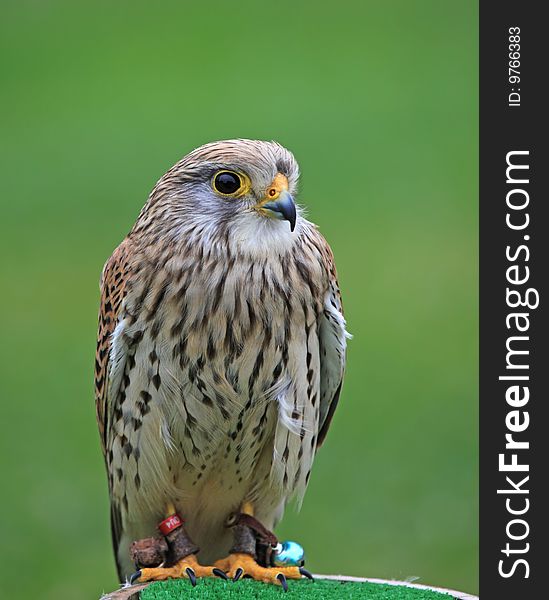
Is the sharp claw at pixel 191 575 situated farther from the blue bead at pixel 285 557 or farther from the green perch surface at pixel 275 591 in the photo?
A: the blue bead at pixel 285 557

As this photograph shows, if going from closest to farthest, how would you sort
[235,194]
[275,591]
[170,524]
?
1. [235,194]
2. [275,591]
3. [170,524]

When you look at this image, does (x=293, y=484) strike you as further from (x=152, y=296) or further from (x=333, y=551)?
(x=333, y=551)

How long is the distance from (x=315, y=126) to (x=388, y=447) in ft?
22.4

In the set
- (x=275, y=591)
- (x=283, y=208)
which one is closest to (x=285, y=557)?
(x=275, y=591)

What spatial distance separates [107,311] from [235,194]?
26.8 inches

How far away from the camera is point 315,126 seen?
14.5 metres

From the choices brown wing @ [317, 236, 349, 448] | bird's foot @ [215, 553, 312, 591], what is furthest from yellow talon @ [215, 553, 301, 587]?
brown wing @ [317, 236, 349, 448]

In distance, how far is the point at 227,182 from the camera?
4109 millimetres

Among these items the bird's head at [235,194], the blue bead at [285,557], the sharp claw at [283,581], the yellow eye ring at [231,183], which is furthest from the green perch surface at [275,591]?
the yellow eye ring at [231,183]

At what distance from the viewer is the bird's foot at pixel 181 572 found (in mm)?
4387

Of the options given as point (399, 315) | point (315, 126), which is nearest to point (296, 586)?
point (399, 315)

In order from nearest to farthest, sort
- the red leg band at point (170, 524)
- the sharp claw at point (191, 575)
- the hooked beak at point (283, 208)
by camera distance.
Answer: the hooked beak at point (283, 208) → the sharp claw at point (191, 575) → the red leg band at point (170, 524)

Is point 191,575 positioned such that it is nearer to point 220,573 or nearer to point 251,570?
point 220,573

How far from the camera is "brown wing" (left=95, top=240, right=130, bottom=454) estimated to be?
4.34m
